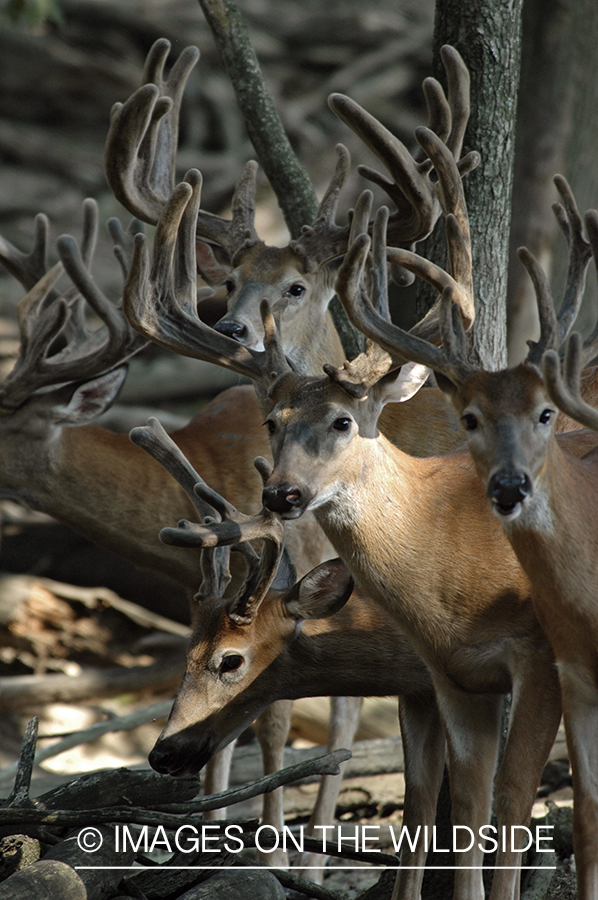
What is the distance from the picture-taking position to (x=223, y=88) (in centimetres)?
1636

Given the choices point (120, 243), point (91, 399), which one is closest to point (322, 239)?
point (120, 243)

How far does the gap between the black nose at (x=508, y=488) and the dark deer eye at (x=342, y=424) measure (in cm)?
82

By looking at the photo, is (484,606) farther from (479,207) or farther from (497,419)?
(479,207)

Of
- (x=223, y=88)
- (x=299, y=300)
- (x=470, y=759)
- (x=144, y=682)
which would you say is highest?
(x=223, y=88)

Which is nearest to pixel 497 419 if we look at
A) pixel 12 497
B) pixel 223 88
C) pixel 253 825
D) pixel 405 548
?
pixel 405 548

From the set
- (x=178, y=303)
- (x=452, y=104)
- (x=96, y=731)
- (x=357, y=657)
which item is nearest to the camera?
(x=357, y=657)

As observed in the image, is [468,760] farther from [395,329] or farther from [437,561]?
[395,329]

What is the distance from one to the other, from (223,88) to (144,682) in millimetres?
10679

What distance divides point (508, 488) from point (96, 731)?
441 cm

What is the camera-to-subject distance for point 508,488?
331 centimetres

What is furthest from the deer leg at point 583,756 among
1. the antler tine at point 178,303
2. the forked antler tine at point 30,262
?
the forked antler tine at point 30,262

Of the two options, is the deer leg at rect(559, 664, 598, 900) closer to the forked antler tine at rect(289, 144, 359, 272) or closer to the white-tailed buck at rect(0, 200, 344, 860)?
the white-tailed buck at rect(0, 200, 344, 860)

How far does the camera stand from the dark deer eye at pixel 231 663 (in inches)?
168

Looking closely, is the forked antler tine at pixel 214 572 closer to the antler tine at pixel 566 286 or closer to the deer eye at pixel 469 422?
the deer eye at pixel 469 422
